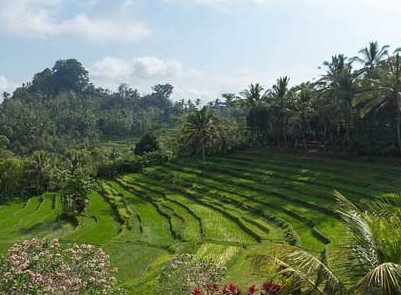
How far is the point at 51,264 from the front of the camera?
10.9 m

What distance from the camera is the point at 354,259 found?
7.94m

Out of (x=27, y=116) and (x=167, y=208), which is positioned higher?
(x=27, y=116)

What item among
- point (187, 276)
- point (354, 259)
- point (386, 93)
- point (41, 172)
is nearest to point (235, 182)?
point (386, 93)

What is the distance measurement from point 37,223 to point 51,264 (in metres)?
30.1

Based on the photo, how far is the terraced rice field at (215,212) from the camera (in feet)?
82.4

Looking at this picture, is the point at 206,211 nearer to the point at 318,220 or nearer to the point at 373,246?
the point at 318,220

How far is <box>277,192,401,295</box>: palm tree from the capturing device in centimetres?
744

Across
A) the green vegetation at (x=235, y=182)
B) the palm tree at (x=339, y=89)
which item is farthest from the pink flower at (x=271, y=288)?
the palm tree at (x=339, y=89)

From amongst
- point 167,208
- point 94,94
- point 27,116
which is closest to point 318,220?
point 167,208

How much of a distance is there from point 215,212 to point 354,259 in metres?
27.9

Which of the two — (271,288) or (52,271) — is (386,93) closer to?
(271,288)

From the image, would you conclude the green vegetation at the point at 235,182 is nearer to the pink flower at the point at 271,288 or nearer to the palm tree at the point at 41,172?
the palm tree at the point at 41,172

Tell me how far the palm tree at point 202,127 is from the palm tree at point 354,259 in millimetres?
47904

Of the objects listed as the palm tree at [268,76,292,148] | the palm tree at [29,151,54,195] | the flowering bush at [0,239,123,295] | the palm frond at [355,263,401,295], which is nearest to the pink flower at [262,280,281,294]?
the palm frond at [355,263,401,295]
